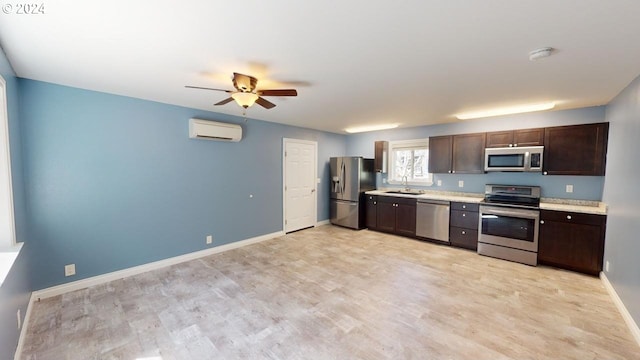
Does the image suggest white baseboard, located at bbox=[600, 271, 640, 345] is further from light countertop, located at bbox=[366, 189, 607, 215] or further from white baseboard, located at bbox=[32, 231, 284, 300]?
white baseboard, located at bbox=[32, 231, 284, 300]

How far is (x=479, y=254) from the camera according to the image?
423cm

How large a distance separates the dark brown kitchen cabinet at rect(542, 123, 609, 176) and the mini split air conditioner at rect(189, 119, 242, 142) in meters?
5.03

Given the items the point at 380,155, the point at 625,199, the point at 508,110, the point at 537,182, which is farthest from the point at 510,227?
the point at 380,155

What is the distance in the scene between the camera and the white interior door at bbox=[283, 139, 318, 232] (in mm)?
5484

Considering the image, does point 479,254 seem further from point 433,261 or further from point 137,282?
point 137,282

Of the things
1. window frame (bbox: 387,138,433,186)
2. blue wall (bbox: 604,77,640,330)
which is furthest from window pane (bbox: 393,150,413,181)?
blue wall (bbox: 604,77,640,330)

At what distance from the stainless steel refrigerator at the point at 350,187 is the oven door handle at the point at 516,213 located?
248cm

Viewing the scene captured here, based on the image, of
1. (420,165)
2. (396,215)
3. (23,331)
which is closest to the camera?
(23,331)

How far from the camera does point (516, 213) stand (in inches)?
→ 152

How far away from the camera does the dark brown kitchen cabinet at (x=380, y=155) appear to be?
19.6ft

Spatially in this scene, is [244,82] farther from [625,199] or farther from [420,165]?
[420,165]

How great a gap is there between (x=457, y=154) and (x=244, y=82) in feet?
13.5

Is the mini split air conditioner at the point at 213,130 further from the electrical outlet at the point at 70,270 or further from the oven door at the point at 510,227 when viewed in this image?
the oven door at the point at 510,227

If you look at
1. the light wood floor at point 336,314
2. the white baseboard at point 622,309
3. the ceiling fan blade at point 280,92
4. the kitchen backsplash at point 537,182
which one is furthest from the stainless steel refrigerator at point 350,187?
the white baseboard at point 622,309
